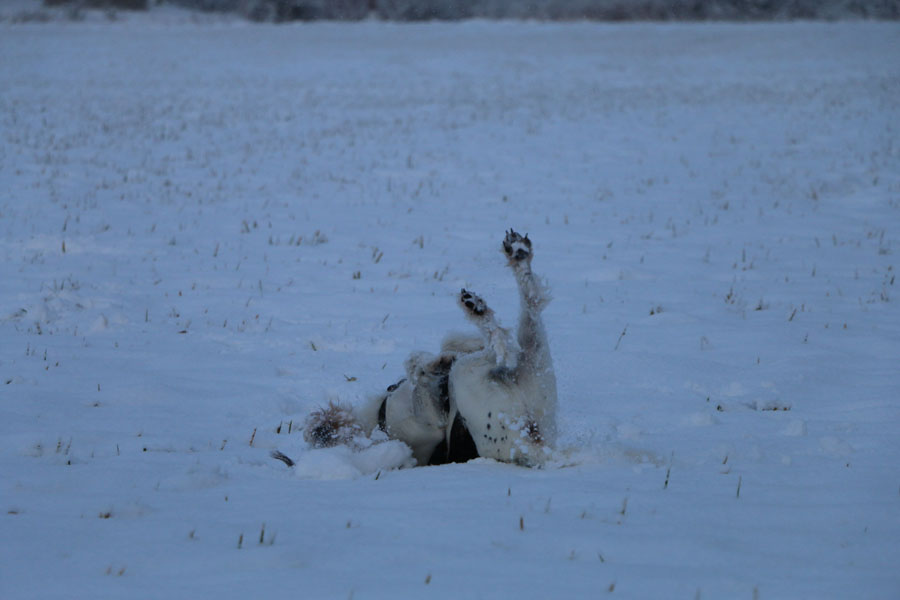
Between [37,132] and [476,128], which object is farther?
[476,128]

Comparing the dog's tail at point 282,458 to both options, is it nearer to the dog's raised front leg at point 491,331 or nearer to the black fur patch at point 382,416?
the black fur patch at point 382,416

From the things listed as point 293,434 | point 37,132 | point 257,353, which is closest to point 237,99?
point 37,132

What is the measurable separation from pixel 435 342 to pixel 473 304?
257 centimetres

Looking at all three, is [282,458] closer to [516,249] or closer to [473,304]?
[473,304]

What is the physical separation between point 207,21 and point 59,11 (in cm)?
831

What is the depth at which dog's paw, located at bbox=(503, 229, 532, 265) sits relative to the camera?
335 centimetres

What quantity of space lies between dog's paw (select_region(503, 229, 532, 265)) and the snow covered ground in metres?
0.94

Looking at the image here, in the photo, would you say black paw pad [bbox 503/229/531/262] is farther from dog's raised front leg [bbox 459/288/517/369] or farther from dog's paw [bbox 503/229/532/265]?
dog's raised front leg [bbox 459/288/517/369]

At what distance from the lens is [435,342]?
5.91 m

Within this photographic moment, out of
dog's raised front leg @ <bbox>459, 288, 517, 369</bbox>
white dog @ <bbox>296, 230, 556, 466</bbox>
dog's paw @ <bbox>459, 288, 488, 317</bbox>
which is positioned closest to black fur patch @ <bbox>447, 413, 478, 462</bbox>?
white dog @ <bbox>296, 230, 556, 466</bbox>

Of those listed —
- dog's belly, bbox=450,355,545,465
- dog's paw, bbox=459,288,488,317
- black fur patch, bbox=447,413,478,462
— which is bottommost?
black fur patch, bbox=447,413,478,462

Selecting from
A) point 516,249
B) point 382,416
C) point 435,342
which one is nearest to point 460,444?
point 382,416

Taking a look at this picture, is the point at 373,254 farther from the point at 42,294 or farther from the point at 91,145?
the point at 91,145

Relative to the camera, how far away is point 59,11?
150 feet
